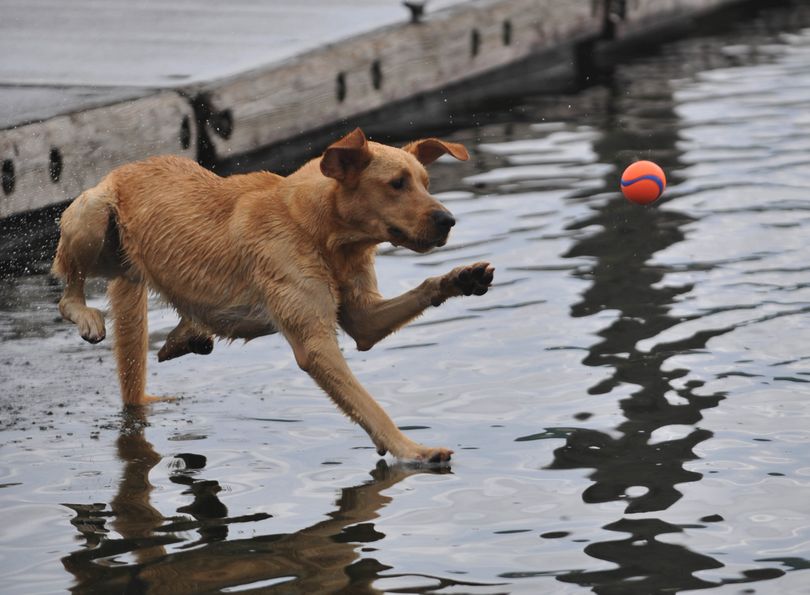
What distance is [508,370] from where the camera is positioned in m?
7.01

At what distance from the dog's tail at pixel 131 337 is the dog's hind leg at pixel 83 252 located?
0.15 meters

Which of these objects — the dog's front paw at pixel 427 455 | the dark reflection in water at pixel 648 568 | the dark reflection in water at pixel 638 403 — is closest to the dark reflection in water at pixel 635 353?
the dark reflection in water at pixel 638 403

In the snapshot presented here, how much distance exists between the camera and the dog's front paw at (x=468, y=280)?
586 centimetres

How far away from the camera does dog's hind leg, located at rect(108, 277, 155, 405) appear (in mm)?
6883

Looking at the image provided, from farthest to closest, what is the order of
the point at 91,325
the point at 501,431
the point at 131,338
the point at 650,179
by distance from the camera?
the point at 650,179 → the point at 131,338 → the point at 91,325 → the point at 501,431

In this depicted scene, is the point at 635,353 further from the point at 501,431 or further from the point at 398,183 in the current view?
the point at 398,183

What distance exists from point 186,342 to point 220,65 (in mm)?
4088

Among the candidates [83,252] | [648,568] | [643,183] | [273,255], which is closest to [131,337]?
[83,252]

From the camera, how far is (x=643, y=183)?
7.82m

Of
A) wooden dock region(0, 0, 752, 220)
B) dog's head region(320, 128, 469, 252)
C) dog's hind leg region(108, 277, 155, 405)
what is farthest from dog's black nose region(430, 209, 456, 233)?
wooden dock region(0, 0, 752, 220)

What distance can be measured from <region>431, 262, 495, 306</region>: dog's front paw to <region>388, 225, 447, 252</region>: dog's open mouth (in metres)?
0.12

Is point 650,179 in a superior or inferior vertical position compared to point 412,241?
inferior

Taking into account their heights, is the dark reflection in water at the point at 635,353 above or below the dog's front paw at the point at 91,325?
below

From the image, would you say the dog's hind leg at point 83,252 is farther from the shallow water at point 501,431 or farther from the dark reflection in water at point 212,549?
the dark reflection in water at point 212,549
